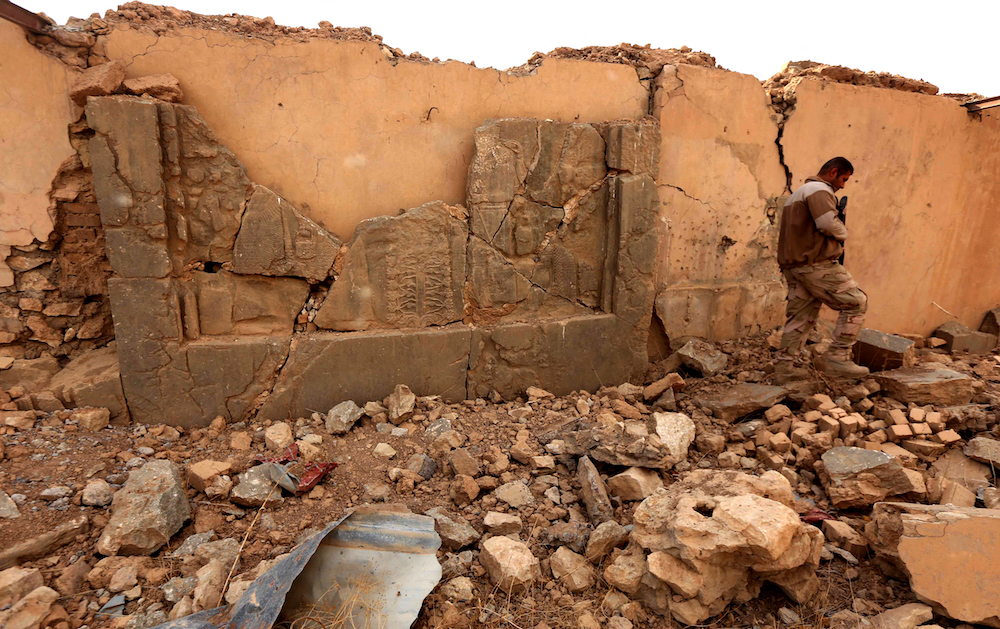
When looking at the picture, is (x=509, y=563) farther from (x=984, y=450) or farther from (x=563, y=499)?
(x=984, y=450)

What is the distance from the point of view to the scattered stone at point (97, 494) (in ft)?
7.38

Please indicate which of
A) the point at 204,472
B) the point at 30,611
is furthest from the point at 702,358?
the point at 30,611

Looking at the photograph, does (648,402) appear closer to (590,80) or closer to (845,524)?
(845,524)

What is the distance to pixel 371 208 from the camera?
3.14 metres

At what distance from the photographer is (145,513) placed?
2.14 meters

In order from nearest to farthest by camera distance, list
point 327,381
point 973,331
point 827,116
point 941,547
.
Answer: point 941,547 → point 327,381 → point 827,116 → point 973,331

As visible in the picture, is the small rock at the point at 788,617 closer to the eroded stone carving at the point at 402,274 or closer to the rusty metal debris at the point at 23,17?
the eroded stone carving at the point at 402,274

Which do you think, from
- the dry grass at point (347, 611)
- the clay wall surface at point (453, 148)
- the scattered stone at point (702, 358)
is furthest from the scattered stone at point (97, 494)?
the scattered stone at point (702, 358)

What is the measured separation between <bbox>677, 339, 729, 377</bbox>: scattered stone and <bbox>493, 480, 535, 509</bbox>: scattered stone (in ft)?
6.12

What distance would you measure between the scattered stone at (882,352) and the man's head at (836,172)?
121 cm

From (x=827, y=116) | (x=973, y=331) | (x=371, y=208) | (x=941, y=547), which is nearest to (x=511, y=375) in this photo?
(x=371, y=208)

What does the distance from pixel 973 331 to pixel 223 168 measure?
6906 mm

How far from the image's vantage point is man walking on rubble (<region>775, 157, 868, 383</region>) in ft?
10.7

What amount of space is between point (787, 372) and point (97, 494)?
4.01m
